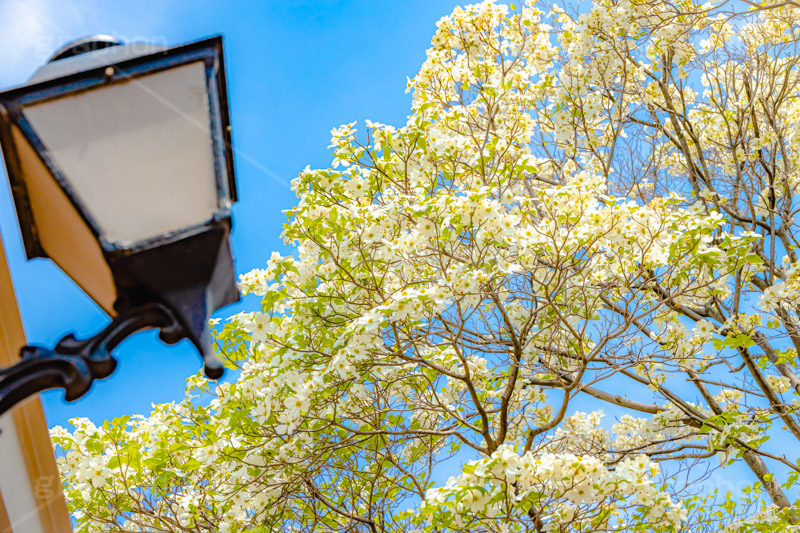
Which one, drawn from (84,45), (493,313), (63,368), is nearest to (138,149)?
(84,45)

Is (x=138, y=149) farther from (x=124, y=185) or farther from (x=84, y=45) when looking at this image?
(x=84, y=45)

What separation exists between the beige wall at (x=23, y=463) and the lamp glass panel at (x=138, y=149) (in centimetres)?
139

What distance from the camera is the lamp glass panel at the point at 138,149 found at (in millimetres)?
1286

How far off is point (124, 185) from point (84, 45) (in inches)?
13.6

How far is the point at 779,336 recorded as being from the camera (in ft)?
19.2

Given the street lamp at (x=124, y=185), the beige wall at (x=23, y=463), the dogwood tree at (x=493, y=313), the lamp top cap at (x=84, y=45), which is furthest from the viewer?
the dogwood tree at (x=493, y=313)

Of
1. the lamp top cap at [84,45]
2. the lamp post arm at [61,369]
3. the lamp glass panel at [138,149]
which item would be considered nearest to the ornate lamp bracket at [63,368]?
the lamp post arm at [61,369]

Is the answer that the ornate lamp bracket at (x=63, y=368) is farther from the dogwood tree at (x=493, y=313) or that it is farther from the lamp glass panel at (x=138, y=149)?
the dogwood tree at (x=493, y=313)

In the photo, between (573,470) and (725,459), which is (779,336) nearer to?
(725,459)

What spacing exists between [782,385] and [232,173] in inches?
297

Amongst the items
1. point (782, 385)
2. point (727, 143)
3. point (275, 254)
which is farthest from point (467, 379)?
point (727, 143)

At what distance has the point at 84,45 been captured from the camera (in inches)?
55.7

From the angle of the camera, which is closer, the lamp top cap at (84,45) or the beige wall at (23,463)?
the lamp top cap at (84,45)

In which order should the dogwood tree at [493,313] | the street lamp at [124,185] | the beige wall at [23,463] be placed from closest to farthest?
the street lamp at [124,185]
the beige wall at [23,463]
the dogwood tree at [493,313]
